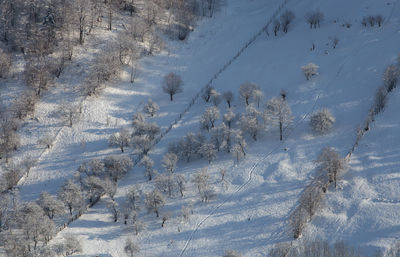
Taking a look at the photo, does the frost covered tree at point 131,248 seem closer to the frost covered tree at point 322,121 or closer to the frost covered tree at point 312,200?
the frost covered tree at point 312,200

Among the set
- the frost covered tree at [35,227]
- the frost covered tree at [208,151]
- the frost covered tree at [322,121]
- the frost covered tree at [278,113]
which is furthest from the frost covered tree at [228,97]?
the frost covered tree at [35,227]

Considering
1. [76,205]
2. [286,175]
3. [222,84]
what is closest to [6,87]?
[76,205]

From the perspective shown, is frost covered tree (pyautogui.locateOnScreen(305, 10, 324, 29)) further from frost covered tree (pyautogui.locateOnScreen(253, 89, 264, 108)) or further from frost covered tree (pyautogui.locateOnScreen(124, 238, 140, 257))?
frost covered tree (pyautogui.locateOnScreen(124, 238, 140, 257))

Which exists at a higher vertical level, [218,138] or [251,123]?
[251,123]

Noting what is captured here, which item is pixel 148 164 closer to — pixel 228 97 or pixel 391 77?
pixel 228 97

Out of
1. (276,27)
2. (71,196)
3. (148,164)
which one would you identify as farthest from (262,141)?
(276,27)

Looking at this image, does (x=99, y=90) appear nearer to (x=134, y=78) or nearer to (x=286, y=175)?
(x=134, y=78)

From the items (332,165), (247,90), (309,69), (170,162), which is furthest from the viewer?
(309,69)
